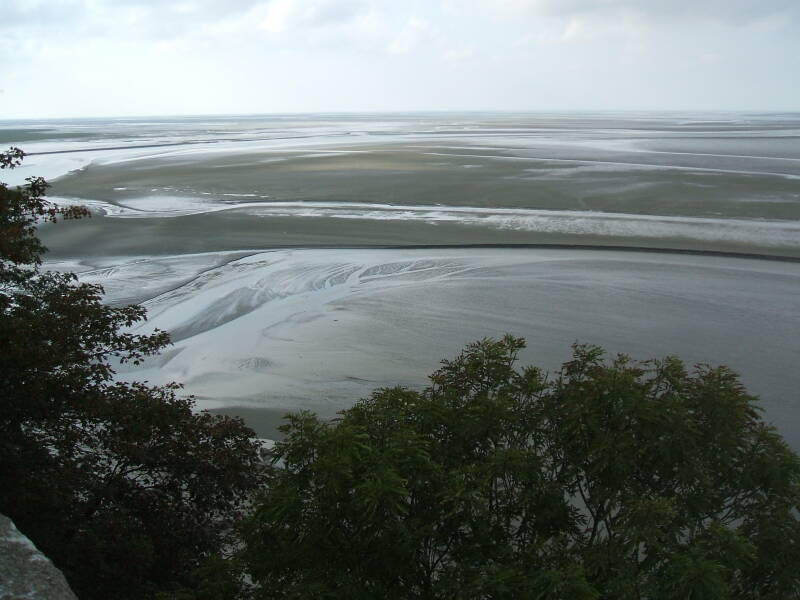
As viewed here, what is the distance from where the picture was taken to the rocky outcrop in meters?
5.16

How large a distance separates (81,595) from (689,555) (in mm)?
5773

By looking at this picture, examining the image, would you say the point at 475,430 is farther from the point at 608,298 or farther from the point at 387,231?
the point at 387,231

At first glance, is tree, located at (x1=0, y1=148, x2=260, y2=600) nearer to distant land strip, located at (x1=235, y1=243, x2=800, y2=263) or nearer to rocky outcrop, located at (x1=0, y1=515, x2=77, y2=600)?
rocky outcrop, located at (x1=0, y1=515, x2=77, y2=600)

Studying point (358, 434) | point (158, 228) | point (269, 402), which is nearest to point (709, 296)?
point (269, 402)

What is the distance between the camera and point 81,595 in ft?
23.0

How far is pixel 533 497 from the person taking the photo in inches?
242

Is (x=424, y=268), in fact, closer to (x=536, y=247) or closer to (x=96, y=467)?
(x=536, y=247)

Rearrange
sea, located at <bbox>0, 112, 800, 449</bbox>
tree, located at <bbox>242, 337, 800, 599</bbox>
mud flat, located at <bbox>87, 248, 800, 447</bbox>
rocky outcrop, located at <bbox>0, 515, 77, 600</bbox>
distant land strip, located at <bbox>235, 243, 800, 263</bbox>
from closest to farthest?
rocky outcrop, located at <bbox>0, 515, 77, 600</bbox>, tree, located at <bbox>242, 337, 800, 599</bbox>, mud flat, located at <bbox>87, 248, 800, 447</bbox>, sea, located at <bbox>0, 112, 800, 449</bbox>, distant land strip, located at <bbox>235, 243, 800, 263</bbox>

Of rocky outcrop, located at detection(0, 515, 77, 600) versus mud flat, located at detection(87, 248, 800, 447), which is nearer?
rocky outcrop, located at detection(0, 515, 77, 600)

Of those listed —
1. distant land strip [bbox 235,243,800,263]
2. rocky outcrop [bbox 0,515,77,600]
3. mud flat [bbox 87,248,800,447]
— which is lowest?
mud flat [bbox 87,248,800,447]

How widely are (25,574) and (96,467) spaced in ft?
9.39

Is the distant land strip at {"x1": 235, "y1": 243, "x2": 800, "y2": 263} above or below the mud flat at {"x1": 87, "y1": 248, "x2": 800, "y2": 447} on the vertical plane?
above

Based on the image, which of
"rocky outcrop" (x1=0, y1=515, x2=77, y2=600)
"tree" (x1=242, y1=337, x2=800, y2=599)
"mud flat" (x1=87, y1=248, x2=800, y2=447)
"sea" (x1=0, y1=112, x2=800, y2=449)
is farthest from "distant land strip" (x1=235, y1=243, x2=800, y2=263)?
"rocky outcrop" (x1=0, y1=515, x2=77, y2=600)

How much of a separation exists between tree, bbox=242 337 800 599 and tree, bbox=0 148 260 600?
5.94 ft
